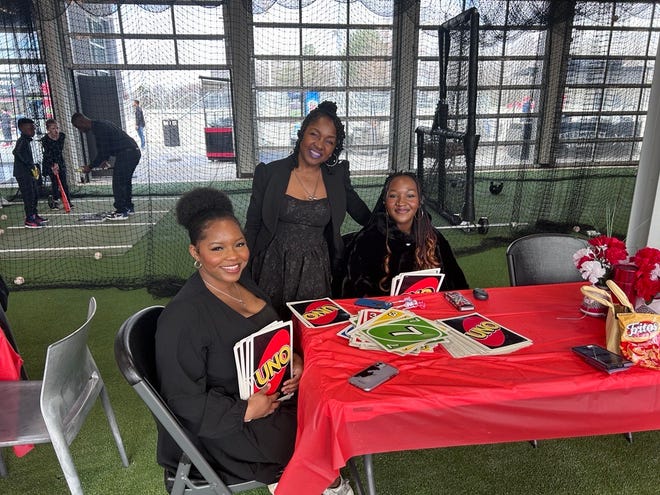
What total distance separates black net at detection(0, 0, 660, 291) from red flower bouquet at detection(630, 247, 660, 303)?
14.6 ft

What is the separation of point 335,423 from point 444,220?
528 cm

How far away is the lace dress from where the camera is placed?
94.0 inches

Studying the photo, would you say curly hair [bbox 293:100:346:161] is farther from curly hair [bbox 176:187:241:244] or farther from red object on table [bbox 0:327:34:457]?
red object on table [bbox 0:327:34:457]

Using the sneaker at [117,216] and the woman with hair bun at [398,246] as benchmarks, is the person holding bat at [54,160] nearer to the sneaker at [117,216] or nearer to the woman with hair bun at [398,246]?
the sneaker at [117,216]

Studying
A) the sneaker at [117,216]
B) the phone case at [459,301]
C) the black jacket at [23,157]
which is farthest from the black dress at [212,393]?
the sneaker at [117,216]

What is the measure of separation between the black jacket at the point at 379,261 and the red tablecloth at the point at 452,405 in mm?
970

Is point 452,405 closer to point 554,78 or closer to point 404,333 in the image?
point 404,333

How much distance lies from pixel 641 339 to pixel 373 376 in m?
0.75

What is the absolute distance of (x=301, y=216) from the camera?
2383 millimetres

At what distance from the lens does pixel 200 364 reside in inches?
53.2

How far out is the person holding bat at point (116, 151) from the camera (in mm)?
6144

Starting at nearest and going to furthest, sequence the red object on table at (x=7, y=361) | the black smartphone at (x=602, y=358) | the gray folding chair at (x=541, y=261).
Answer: the black smartphone at (x=602, y=358)
the red object on table at (x=7, y=361)
the gray folding chair at (x=541, y=261)

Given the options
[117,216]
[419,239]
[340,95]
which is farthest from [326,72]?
[419,239]

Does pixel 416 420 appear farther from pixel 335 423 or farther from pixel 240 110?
pixel 240 110
